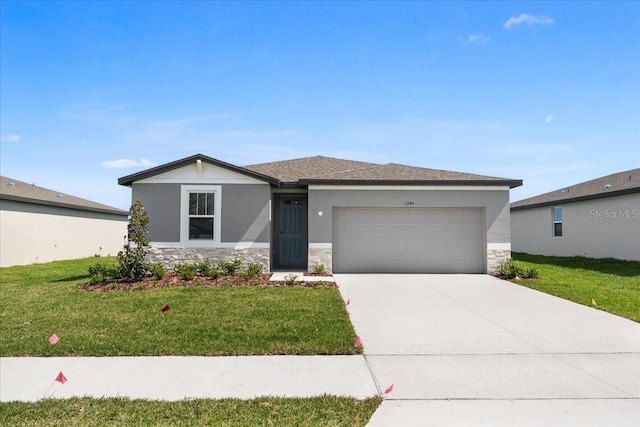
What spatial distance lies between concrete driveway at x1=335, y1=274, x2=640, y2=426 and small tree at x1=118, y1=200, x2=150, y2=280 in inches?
256

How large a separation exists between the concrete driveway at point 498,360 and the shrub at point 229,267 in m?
4.82

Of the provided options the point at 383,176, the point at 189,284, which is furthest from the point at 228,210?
the point at 383,176

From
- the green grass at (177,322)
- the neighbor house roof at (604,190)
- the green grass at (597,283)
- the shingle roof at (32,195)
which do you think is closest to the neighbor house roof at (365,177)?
the green grass at (597,283)

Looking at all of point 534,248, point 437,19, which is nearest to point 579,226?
point 534,248

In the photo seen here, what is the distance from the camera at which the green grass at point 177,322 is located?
5082 millimetres

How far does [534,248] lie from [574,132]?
10948 mm

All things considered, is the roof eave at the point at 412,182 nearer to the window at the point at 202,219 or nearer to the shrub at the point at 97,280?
the window at the point at 202,219

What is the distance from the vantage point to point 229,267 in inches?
464

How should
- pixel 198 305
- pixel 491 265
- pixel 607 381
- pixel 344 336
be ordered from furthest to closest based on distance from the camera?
pixel 491 265, pixel 198 305, pixel 344 336, pixel 607 381

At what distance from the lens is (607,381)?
4.12 metres

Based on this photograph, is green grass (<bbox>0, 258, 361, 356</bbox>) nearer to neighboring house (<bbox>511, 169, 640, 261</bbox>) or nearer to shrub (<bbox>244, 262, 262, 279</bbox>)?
shrub (<bbox>244, 262, 262, 279</bbox>)

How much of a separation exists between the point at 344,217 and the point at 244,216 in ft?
10.8

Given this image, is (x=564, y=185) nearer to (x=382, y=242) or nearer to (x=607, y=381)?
(x=382, y=242)

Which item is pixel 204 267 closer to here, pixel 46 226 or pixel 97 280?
pixel 97 280
